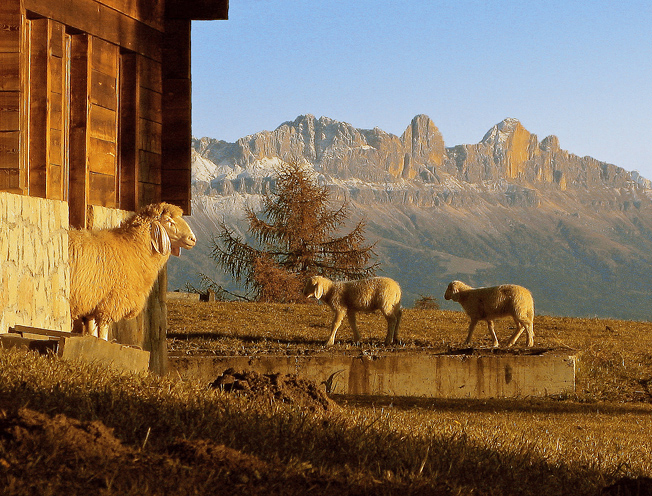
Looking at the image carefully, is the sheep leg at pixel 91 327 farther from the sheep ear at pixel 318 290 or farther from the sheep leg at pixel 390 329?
the sheep leg at pixel 390 329

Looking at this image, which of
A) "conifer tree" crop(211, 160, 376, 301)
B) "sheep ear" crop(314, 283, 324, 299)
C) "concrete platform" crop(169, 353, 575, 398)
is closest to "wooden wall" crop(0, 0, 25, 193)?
"concrete platform" crop(169, 353, 575, 398)

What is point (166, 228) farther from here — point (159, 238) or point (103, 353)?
point (103, 353)

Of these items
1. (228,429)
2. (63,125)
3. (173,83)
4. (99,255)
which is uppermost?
(173,83)

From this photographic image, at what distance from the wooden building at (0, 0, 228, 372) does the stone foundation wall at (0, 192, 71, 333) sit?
2cm

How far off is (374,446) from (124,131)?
23.8ft

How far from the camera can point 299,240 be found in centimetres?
4656

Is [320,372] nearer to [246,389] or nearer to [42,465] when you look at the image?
[246,389]

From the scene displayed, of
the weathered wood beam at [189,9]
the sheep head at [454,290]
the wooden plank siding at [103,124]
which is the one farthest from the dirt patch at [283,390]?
the sheep head at [454,290]

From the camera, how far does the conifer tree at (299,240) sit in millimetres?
46312

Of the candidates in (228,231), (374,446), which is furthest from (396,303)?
(228,231)

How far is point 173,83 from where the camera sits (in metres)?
12.3

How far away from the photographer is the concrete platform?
485 inches

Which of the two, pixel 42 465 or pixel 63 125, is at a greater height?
pixel 63 125

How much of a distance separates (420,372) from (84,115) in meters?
5.98
